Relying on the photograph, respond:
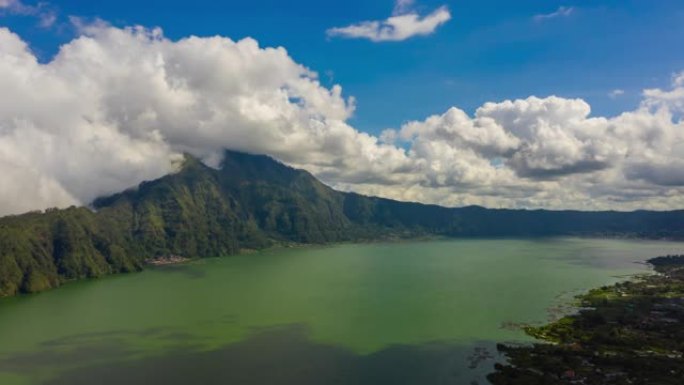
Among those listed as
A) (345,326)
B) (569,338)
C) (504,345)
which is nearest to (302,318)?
(345,326)

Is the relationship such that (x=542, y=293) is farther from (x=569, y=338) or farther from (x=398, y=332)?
(x=398, y=332)

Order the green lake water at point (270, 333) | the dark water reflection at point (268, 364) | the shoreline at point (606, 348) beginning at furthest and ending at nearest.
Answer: the green lake water at point (270, 333) < the dark water reflection at point (268, 364) < the shoreline at point (606, 348)

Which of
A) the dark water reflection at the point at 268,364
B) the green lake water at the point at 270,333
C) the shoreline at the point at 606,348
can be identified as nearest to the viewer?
the shoreline at the point at 606,348

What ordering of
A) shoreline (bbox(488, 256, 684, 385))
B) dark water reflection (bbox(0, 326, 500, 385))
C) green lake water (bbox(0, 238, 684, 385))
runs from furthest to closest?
green lake water (bbox(0, 238, 684, 385))
dark water reflection (bbox(0, 326, 500, 385))
shoreline (bbox(488, 256, 684, 385))

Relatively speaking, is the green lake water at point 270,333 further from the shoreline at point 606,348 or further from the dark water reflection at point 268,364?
the shoreline at point 606,348

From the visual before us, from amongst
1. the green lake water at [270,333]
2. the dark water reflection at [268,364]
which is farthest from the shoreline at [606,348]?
the dark water reflection at [268,364]

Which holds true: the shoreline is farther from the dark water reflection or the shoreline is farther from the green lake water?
the dark water reflection

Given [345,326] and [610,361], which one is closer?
[610,361]

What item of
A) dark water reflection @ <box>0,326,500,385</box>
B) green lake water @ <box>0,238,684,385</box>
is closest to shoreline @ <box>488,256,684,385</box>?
green lake water @ <box>0,238,684,385</box>

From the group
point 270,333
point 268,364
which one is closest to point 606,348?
point 268,364
